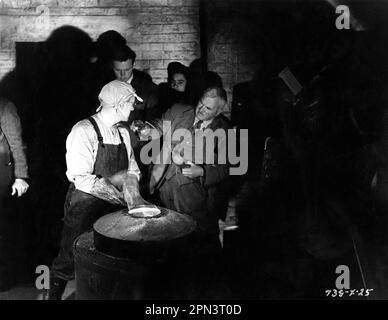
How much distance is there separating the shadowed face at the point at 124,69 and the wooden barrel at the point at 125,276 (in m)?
2.35

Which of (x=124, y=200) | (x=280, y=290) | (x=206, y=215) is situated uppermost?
(x=124, y=200)

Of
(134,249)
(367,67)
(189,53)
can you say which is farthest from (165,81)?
(134,249)

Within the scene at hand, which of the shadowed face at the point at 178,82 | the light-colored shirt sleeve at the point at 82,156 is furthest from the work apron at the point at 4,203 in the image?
the shadowed face at the point at 178,82

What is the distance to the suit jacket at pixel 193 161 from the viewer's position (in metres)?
4.66

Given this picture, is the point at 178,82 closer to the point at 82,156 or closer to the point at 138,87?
the point at 138,87

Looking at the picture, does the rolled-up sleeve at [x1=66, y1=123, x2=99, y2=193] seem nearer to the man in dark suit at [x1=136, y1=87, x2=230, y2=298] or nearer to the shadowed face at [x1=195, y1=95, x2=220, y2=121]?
the man in dark suit at [x1=136, y1=87, x2=230, y2=298]

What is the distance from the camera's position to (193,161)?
4.75 m

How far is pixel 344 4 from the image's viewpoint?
4.96 meters

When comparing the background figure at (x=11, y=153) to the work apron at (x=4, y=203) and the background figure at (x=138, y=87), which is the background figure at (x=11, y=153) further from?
the background figure at (x=138, y=87)

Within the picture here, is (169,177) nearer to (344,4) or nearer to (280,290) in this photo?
(280,290)

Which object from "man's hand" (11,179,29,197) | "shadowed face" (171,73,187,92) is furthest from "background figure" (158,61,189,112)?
"man's hand" (11,179,29,197)

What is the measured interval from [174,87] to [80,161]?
192 cm
